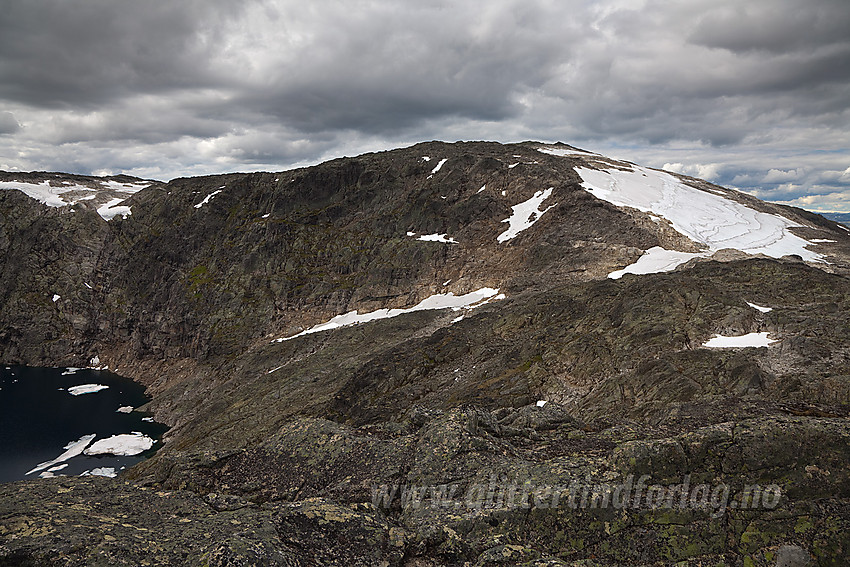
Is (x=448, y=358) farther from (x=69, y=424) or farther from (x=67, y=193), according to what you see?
(x=67, y=193)

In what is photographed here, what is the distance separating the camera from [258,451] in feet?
47.2

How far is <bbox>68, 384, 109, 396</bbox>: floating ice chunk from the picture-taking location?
313 ft

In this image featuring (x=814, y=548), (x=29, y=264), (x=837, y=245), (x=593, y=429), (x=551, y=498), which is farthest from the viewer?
(x=29, y=264)

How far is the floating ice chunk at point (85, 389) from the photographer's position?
95500 mm

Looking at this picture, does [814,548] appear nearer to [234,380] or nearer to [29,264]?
[234,380]

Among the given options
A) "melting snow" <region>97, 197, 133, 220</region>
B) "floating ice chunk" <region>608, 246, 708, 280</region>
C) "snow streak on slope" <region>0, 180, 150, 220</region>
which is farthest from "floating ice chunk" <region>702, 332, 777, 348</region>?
"snow streak on slope" <region>0, 180, 150, 220</region>

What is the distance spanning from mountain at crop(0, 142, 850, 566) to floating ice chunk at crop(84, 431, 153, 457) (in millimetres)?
4741

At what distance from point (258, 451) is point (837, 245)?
8767 centimetres

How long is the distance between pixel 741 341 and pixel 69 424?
9869cm

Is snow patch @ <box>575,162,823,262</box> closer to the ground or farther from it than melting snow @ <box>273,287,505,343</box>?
farther from it

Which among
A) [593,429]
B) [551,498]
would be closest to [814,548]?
[551,498]

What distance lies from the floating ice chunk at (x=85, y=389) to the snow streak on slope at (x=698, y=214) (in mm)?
102769

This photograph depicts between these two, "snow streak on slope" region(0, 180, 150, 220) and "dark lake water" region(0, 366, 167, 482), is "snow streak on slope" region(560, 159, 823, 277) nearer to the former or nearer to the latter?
"dark lake water" region(0, 366, 167, 482)

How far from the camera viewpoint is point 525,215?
8300 centimetres
